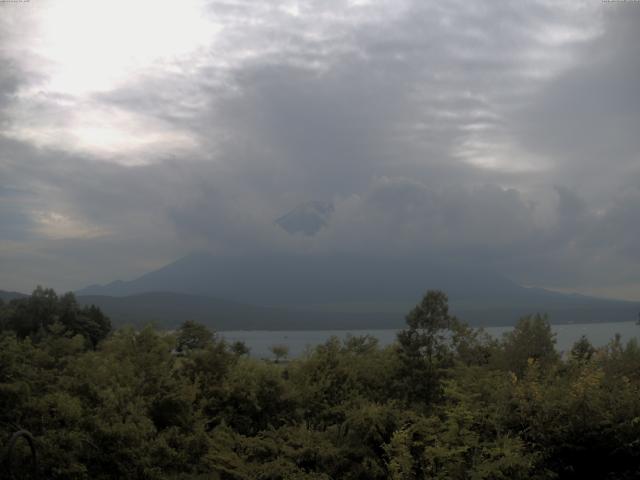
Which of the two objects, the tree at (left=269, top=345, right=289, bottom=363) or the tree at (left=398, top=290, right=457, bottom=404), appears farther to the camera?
the tree at (left=269, top=345, right=289, bottom=363)

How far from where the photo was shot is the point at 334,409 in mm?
13414

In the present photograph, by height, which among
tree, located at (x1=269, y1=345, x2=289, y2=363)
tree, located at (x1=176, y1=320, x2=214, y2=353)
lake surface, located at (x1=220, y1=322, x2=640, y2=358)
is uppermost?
tree, located at (x1=176, y1=320, x2=214, y2=353)

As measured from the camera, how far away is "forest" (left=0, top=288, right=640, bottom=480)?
10.1m

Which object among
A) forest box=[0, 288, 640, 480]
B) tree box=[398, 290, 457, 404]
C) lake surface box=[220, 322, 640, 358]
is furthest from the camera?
lake surface box=[220, 322, 640, 358]

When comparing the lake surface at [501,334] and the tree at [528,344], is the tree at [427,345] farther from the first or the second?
the tree at [528,344]

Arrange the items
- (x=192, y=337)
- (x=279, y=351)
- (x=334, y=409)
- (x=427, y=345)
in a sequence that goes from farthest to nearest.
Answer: (x=192, y=337) < (x=279, y=351) < (x=427, y=345) < (x=334, y=409)

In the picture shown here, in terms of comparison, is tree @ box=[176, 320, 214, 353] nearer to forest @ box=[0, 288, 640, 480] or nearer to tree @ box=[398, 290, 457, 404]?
forest @ box=[0, 288, 640, 480]

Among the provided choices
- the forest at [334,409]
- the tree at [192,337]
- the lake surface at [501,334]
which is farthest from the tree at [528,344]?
the tree at [192,337]

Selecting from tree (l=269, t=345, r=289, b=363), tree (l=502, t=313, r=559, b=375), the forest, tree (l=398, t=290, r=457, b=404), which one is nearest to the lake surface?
tree (l=269, t=345, r=289, b=363)

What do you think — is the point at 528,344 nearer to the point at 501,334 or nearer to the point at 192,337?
the point at 501,334

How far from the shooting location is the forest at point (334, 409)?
10.1 m

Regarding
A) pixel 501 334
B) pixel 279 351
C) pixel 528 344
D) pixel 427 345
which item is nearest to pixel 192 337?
pixel 279 351

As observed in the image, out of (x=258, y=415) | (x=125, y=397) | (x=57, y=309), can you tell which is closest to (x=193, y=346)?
(x=258, y=415)

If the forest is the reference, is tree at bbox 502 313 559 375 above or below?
above
